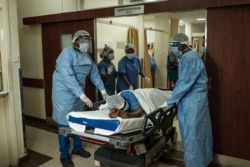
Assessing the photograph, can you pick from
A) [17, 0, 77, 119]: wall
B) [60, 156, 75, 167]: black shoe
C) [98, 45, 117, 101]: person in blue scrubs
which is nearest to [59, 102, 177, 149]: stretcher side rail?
[60, 156, 75, 167]: black shoe

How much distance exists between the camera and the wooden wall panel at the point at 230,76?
2.24m

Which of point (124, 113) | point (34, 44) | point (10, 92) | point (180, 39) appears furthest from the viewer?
point (34, 44)

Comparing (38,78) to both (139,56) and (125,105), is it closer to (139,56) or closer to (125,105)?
(139,56)

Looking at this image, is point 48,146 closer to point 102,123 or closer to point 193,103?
point 102,123

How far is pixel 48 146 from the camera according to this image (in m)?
3.08

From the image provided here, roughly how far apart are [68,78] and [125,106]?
0.75 m

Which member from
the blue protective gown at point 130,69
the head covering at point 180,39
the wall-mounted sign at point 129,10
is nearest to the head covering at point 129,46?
the blue protective gown at point 130,69

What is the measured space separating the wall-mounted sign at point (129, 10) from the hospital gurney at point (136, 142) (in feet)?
4.14

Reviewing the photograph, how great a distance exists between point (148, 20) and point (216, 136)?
67.0 inches

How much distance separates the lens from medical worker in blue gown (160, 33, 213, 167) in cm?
205

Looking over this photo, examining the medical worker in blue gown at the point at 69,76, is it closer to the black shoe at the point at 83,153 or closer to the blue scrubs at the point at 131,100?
the black shoe at the point at 83,153

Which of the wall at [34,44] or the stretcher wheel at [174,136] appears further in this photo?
the wall at [34,44]

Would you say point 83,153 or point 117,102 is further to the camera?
point 83,153

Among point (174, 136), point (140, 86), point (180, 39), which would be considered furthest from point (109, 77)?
point (180, 39)
